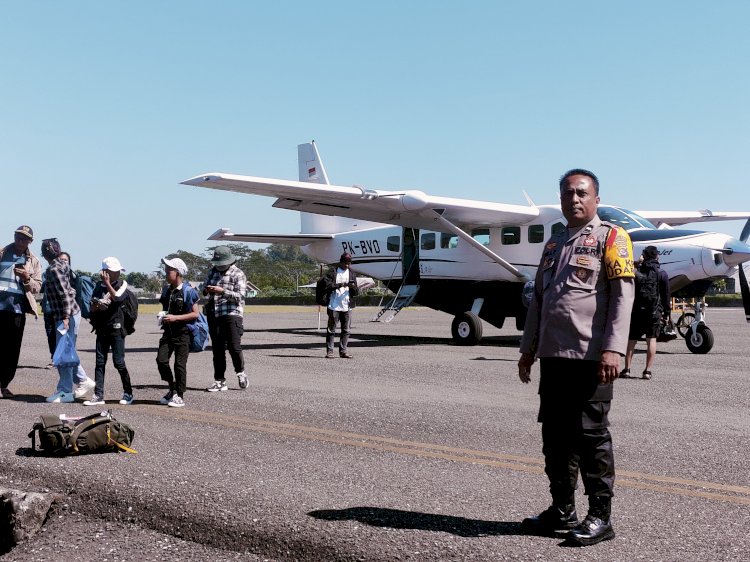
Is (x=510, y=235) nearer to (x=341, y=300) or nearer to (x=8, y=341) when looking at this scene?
(x=341, y=300)

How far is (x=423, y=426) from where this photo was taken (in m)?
7.07

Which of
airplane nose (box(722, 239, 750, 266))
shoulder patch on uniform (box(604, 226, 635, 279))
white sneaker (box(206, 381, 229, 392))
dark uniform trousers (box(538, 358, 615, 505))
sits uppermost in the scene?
airplane nose (box(722, 239, 750, 266))

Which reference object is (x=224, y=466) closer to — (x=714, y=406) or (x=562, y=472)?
(x=562, y=472)

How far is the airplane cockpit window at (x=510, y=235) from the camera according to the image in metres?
17.8

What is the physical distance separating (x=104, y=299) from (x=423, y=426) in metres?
3.59

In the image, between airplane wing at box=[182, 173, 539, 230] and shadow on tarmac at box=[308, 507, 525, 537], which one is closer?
shadow on tarmac at box=[308, 507, 525, 537]

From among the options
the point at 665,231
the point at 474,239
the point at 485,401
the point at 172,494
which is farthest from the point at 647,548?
the point at 474,239

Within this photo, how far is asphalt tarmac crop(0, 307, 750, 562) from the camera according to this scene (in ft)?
12.9

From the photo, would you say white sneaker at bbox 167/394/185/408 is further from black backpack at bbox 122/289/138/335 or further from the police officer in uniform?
the police officer in uniform

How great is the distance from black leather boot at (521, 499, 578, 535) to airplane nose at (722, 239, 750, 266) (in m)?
11.8

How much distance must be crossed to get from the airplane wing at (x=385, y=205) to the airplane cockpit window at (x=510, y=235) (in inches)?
8.4

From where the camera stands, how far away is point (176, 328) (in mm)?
8430

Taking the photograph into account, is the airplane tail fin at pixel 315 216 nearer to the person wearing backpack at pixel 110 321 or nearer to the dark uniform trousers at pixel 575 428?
the person wearing backpack at pixel 110 321

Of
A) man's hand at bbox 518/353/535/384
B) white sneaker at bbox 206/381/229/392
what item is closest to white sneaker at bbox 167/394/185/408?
white sneaker at bbox 206/381/229/392
